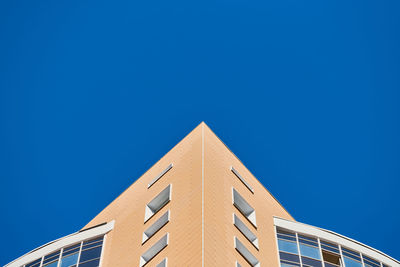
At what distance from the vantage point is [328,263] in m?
42.7

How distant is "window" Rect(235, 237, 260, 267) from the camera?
3903cm

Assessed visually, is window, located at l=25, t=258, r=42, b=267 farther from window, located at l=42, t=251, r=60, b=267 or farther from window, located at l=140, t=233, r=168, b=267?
window, located at l=140, t=233, r=168, b=267

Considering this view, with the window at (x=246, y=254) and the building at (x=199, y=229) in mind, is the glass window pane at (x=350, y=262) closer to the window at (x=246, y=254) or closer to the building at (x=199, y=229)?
the building at (x=199, y=229)

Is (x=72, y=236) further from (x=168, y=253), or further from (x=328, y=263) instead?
(x=328, y=263)

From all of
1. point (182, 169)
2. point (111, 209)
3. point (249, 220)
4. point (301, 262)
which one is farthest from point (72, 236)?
point (301, 262)

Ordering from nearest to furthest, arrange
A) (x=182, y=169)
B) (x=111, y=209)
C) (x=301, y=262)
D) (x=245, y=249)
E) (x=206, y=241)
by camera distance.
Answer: (x=206, y=241)
(x=245, y=249)
(x=301, y=262)
(x=182, y=169)
(x=111, y=209)

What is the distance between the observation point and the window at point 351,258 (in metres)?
43.1

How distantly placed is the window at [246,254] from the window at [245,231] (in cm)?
161

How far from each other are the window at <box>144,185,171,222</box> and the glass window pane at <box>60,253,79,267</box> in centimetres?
486

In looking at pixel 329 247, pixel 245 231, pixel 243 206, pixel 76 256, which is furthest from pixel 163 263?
pixel 329 247

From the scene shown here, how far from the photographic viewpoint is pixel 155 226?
1641 inches

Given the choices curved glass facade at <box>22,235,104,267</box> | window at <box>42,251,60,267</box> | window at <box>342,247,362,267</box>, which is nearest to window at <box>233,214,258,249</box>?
window at <box>342,247,362,267</box>

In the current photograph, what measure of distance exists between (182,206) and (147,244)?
2.92m

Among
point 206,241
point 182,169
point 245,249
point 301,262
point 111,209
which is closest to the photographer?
point 206,241
